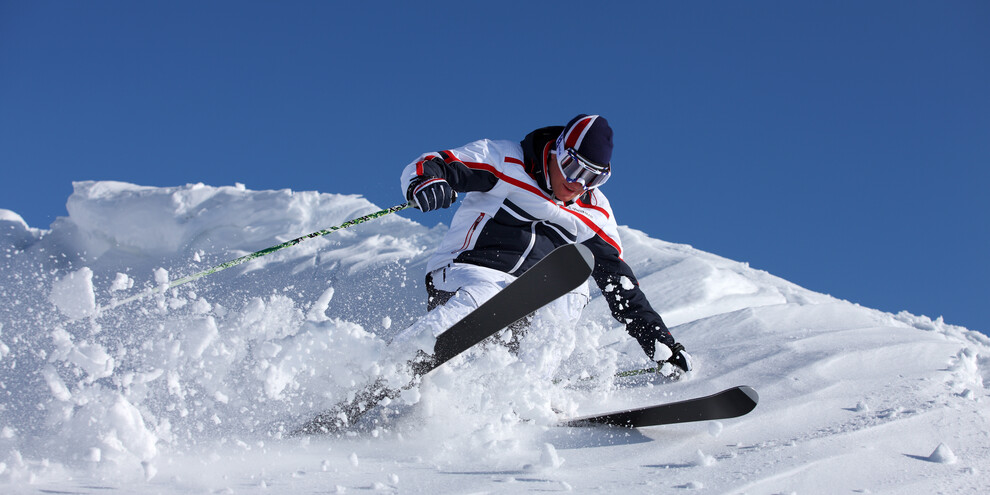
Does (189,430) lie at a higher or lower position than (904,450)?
higher

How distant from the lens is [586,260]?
9.61 feet

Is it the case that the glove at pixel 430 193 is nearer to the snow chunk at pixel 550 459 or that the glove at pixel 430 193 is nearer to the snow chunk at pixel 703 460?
the snow chunk at pixel 550 459

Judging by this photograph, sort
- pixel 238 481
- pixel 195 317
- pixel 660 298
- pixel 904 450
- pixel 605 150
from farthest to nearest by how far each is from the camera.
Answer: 1. pixel 660 298
2. pixel 605 150
3. pixel 195 317
4. pixel 904 450
5. pixel 238 481

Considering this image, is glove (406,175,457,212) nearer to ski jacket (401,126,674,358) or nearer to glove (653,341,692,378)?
ski jacket (401,126,674,358)

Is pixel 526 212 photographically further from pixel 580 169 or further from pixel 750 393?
pixel 750 393

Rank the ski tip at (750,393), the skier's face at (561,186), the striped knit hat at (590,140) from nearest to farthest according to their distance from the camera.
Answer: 1. the ski tip at (750,393)
2. the striped knit hat at (590,140)
3. the skier's face at (561,186)

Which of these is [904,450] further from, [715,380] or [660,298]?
[660,298]

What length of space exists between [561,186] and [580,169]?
0.17 m

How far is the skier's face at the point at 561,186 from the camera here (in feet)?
12.6

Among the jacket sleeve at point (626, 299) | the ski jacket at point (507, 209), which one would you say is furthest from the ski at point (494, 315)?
the jacket sleeve at point (626, 299)

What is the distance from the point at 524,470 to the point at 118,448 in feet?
4.54

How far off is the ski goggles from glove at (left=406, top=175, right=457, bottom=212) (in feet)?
2.19

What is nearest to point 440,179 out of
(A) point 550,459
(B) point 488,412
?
(B) point 488,412

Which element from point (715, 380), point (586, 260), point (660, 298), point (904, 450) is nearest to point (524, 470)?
point (586, 260)
